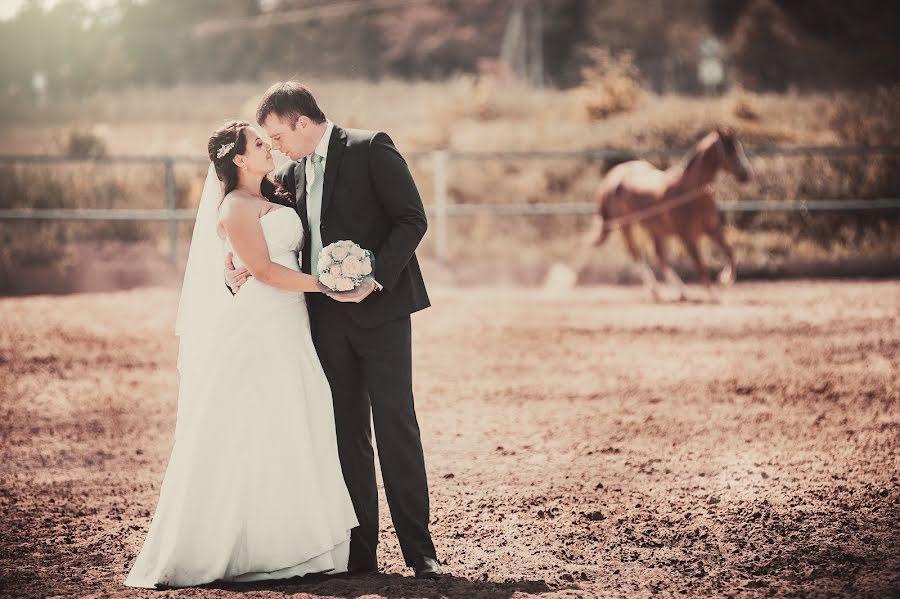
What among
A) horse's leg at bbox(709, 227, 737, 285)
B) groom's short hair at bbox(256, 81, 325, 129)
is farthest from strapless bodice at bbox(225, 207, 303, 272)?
horse's leg at bbox(709, 227, 737, 285)

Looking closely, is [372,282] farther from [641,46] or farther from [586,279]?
[641,46]

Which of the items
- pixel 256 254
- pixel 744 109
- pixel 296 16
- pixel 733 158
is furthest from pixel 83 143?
pixel 296 16

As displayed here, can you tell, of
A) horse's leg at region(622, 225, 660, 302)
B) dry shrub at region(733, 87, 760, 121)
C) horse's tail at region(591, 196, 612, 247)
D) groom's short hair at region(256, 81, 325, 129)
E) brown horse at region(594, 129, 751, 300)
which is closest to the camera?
groom's short hair at region(256, 81, 325, 129)

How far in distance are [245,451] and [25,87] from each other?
140 ft

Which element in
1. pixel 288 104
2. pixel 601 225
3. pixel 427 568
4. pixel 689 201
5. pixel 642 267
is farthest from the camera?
pixel 601 225

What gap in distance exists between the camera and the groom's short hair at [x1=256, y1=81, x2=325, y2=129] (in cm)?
416

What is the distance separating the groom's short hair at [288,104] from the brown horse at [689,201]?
402 inches

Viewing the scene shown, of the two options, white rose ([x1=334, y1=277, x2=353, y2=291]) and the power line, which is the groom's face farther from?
the power line

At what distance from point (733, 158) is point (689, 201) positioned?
2.87 ft

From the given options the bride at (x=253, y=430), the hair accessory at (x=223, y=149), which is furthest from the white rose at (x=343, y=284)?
the hair accessory at (x=223, y=149)

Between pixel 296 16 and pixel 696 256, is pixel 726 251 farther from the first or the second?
pixel 296 16

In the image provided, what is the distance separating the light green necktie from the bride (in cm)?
7

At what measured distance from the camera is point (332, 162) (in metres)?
4.27

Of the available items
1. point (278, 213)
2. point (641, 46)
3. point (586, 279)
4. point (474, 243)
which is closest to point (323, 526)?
point (278, 213)
